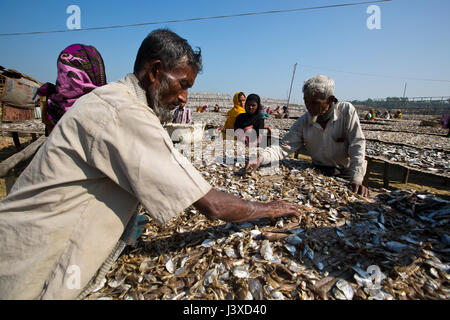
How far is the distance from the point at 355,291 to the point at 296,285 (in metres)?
0.33

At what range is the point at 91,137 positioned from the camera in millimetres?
1053

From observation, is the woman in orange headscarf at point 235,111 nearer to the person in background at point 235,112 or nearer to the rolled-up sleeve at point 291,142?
the person in background at point 235,112

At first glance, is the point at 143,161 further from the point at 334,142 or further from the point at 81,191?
the point at 334,142

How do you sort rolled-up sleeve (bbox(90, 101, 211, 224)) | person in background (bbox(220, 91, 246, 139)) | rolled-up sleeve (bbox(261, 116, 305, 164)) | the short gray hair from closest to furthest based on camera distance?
rolled-up sleeve (bbox(90, 101, 211, 224)) → the short gray hair → rolled-up sleeve (bbox(261, 116, 305, 164)) → person in background (bbox(220, 91, 246, 139))

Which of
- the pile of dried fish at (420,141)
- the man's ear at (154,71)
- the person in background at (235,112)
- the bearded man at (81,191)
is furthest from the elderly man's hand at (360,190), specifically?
the pile of dried fish at (420,141)

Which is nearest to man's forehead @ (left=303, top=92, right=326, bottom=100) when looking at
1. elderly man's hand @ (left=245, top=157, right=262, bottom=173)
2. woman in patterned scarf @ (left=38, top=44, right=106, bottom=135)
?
elderly man's hand @ (left=245, top=157, right=262, bottom=173)

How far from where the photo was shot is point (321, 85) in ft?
9.64

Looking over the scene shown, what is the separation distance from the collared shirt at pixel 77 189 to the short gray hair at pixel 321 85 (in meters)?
2.48

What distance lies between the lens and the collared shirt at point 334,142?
3039mm

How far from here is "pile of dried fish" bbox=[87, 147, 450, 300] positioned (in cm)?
132

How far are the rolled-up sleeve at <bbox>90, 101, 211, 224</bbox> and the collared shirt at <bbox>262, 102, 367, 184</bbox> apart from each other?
8.06 ft

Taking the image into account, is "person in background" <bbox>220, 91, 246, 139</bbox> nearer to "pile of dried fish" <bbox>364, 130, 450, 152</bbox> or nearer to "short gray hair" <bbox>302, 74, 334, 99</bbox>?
"short gray hair" <bbox>302, 74, 334, 99</bbox>
